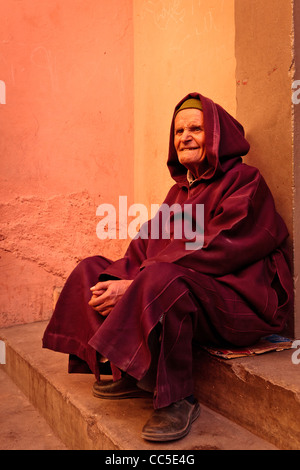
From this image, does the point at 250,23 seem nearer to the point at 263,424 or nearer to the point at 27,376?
the point at 263,424

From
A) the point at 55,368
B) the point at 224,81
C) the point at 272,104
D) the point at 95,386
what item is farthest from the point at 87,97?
the point at 95,386

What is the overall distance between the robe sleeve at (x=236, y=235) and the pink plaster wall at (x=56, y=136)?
72.9 inches

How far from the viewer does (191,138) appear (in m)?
2.37

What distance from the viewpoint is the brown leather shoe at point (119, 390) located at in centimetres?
Result: 214

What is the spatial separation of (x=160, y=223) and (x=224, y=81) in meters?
1.17

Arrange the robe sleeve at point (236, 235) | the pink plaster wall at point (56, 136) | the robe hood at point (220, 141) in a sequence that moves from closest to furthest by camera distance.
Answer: the robe sleeve at point (236, 235)
the robe hood at point (220, 141)
the pink plaster wall at point (56, 136)

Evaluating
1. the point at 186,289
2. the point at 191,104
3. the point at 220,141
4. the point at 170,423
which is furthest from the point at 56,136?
the point at 170,423

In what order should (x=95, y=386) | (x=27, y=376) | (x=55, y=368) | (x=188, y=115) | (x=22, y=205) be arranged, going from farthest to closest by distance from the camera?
(x=22, y=205), (x=27, y=376), (x=55, y=368), (x=188, y=115), (x=95, y=386)

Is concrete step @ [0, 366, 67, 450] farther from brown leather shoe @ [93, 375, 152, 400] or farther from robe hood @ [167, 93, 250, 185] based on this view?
robe hood @ [167, 93, 250, 185]

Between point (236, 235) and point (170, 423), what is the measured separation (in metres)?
0.85

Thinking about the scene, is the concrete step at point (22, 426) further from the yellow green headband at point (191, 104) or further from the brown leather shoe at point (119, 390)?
the yellow green headband at point (191, 104)

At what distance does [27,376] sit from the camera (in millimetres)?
2803

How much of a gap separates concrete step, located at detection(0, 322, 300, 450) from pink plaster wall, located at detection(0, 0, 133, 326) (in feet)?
3.97

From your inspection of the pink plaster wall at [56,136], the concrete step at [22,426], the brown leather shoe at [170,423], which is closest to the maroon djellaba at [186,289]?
the brown leather shoe at [170,423]
